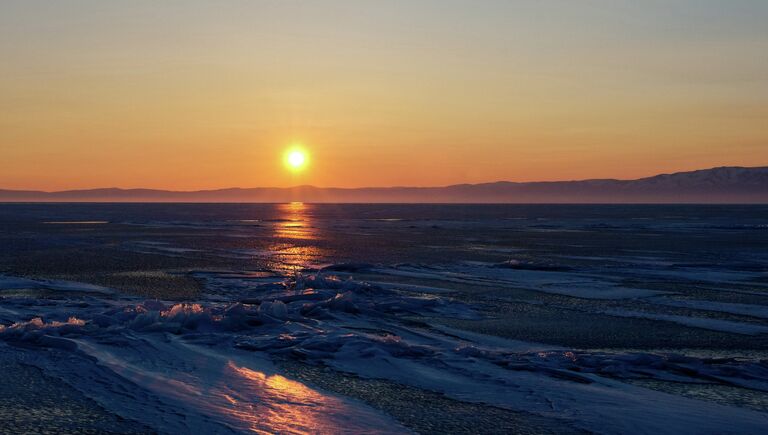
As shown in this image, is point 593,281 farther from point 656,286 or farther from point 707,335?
point 707,335

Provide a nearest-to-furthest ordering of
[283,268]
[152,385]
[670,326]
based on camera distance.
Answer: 1. [152,385]
2. [670,326]
3. [283,268]

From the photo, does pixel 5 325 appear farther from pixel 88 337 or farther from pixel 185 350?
pixel 185 350

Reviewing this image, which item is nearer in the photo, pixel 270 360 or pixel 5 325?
pixel 270 360

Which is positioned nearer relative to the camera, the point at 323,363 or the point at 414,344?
the point at 323,363

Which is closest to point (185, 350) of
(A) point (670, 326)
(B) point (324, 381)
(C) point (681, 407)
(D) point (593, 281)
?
(B) point (324, 381)

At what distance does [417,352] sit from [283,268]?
11.1 metres

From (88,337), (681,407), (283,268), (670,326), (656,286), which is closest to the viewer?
(681,407)

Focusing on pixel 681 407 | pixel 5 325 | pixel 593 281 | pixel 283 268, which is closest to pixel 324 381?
pixel 681 407

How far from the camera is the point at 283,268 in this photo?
1891 cm

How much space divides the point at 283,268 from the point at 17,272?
6.50m

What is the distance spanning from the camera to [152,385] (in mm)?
6848

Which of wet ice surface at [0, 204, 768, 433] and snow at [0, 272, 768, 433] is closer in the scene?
snow at [0, 272, 768, 433]

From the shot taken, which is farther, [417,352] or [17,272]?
[17,272]

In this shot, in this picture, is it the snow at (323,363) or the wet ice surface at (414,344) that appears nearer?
the snow at (323,363)
